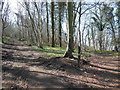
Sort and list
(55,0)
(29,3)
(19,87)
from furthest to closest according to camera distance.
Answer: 1. (55,0)
2. (29,3)
3. (19,87)

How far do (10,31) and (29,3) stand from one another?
2607cm

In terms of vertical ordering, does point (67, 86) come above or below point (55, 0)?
below

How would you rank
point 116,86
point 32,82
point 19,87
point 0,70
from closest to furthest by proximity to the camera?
point 19,87
point 32,82
point 116,86
point 0,70

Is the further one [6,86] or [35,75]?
[35,75]

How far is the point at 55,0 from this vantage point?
1656cm

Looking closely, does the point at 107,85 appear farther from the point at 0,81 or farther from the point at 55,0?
the point at 55,0

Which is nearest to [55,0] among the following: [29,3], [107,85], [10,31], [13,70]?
[29,3]

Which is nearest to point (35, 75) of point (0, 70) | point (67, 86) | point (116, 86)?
point (67, 86)

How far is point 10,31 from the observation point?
35719 mm

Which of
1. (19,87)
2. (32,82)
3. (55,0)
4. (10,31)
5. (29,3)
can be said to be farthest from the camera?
(10,31)

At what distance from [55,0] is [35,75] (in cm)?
1566

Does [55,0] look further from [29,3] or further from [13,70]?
[13,70]

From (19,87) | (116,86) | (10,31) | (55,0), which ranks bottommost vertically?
(116,86)

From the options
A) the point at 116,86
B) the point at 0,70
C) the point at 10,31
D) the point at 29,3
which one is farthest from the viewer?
the point at 10,31
